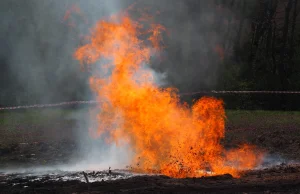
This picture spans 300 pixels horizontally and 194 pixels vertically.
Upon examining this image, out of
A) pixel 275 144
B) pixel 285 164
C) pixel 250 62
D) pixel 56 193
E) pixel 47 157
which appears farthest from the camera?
pixel 250 62

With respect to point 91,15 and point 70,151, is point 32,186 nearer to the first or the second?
point 70,151

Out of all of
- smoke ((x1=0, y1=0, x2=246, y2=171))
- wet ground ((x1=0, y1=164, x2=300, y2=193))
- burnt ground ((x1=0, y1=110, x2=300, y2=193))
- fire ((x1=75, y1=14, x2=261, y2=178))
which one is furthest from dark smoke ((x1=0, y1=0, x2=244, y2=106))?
wet ground ((x1=0, y1=164, x2=300, y2=193))

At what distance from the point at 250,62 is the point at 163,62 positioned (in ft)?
22.4

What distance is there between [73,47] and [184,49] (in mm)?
4320

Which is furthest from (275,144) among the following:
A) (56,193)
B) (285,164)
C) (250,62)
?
(250,62)

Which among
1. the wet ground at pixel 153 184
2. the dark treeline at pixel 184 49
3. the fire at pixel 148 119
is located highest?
the dark treeline at pixel 184 49

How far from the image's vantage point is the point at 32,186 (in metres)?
7.27

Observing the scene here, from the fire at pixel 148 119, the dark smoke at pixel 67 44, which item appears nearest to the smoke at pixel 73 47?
the dark smoke at pixel 67 44

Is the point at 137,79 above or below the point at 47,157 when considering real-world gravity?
above

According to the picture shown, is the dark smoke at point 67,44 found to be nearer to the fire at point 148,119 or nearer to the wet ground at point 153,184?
the fire at point 148,119

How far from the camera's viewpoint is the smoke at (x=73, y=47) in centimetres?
1291

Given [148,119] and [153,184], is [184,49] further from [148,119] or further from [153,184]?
[153,184]

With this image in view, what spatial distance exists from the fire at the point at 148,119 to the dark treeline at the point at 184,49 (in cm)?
214

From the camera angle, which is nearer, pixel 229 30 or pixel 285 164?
pixel 285 164
